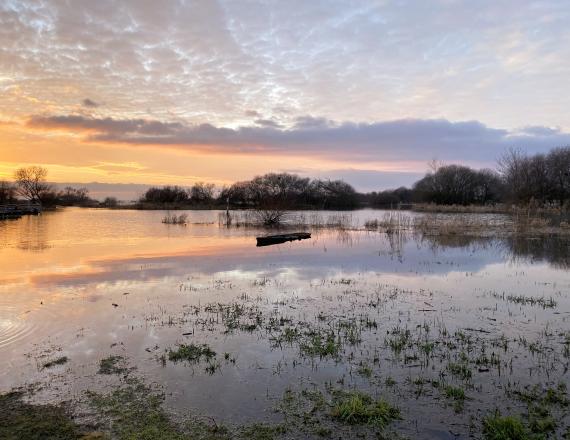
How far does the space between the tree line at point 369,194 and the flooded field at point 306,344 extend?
43134 millimetres

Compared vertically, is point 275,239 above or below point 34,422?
above

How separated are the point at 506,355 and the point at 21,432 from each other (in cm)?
604

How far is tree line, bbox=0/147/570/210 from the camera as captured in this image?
61094 millimetres

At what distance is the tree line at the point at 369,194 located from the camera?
6109 centimetres

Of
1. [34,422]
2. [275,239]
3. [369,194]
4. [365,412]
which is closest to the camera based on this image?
[34,422]

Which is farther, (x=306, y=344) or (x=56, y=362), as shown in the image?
(x=306, y=344)

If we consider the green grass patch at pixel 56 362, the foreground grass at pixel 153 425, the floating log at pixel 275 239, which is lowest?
the foreground grass at pixel 153 425

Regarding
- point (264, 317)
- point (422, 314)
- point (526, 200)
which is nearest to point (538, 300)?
point (422, 314)

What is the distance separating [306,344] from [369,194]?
107767 millimetres

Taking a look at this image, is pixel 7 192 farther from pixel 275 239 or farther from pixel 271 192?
pixel 275 239

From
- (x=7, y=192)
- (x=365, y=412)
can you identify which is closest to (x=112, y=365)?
(x=365, y=412)

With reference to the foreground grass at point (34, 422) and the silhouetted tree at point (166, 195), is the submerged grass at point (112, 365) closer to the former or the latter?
the foreground grass at point (34, 422)

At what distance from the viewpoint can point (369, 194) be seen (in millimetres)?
112000

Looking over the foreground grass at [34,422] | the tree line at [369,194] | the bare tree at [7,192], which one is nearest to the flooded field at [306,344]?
the foreground grass at [34,422]
